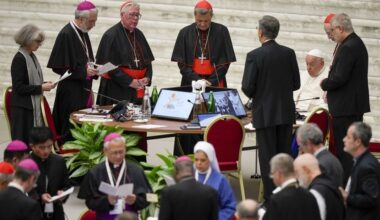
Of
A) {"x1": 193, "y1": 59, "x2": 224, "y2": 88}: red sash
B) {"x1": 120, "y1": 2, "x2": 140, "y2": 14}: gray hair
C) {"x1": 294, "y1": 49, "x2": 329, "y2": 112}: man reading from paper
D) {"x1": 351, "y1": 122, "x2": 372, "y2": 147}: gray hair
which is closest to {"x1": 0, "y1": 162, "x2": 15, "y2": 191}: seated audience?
{"x1": 351, "y1": 122, "x2": 372, "y2": 147}: gray hair

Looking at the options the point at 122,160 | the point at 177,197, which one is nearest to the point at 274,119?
the point at 122,160

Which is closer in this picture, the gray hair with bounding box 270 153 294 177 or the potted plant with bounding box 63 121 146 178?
the gray hair with bounding box 270 153 294 177

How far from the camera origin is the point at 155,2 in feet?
52.6

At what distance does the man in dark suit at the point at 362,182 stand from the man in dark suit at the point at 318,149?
0.14 m

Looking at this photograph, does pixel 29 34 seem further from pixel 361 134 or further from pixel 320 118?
pixel 361 134

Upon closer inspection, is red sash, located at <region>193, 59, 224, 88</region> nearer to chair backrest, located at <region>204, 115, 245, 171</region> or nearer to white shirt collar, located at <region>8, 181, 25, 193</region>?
chair backrest, located at <region>204, 115, 245, 171</region>

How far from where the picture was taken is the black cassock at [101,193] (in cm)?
822

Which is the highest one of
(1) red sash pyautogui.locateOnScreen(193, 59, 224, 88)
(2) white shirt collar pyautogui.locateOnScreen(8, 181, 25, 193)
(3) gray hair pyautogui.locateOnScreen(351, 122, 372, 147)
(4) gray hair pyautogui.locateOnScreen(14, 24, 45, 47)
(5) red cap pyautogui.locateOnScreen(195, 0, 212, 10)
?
(5) red cap pyautogui.locateOnScreen(195, 0, 212, 10)

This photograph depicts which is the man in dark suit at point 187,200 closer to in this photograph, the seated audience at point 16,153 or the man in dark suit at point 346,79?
the seated audience at point 16,153

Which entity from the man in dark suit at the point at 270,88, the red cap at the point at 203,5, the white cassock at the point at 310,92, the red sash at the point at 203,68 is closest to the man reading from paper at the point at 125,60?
the red sash at the point at 203,68

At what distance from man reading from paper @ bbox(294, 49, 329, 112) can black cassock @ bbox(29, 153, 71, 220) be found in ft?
13.4

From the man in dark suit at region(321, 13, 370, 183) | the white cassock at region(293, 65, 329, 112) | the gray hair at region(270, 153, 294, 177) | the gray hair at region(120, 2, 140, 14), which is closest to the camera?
the gray hair at region(270, 153, 294, 177)

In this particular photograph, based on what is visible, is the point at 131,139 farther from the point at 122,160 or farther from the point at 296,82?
the point at 122,160

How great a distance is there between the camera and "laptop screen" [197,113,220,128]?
10.7m
